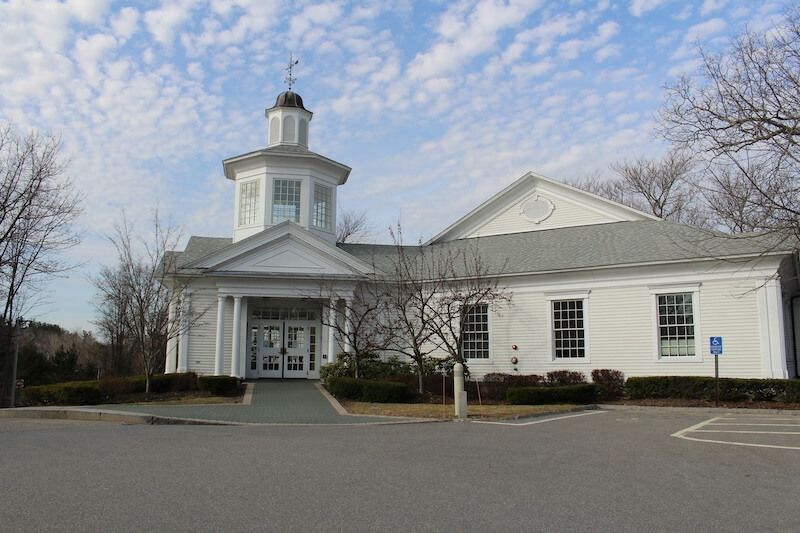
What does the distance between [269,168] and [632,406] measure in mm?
16809

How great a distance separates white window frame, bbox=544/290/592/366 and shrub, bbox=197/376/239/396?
1078cm

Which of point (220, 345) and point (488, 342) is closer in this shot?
point (220, 345)

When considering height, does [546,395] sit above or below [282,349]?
below

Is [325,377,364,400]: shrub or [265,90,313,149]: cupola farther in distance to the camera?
[265,90,313,149]: cupola

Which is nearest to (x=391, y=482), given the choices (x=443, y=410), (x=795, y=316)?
→ (x=443, y=410)

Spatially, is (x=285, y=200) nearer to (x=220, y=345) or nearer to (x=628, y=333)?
(x=220, y=345)

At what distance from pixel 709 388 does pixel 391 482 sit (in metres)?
14.8

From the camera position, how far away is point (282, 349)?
25.6 meters

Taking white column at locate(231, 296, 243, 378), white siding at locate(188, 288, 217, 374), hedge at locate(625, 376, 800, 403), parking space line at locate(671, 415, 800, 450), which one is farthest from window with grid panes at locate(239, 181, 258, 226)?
parking space line at locate(671, 415, 800, 450)

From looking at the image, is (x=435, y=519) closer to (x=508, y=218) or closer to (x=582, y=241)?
(x=582, y=241)

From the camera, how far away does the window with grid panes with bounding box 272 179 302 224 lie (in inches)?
1075

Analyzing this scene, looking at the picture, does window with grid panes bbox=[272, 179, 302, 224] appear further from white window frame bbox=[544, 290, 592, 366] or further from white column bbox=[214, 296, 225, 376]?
white window frame bbox=[544, 290, 592, 366]

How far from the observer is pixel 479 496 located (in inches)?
263

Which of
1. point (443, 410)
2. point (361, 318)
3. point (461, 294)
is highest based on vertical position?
point (461, 294)
